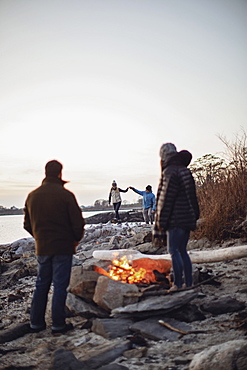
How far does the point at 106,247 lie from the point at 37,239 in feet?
21.2

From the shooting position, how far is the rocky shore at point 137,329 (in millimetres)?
3459

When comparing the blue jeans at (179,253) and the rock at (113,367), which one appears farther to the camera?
the blue jeans at (179,253)

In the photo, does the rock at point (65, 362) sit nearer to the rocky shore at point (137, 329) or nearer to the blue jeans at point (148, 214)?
the rocky shore at point (137, 329)

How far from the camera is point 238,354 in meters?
3.11

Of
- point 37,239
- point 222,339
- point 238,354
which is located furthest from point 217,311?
point 37,239

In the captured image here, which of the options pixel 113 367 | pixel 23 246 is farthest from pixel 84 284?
pixel 23 246

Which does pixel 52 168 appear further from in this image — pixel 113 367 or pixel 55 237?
pixel 113 367

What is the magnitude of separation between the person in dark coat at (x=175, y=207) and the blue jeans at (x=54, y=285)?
4.93 feet

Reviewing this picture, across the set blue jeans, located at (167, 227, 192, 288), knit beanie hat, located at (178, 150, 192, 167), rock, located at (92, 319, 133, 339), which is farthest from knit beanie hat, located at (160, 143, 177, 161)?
rock, located at (92, 319, 133, 339)

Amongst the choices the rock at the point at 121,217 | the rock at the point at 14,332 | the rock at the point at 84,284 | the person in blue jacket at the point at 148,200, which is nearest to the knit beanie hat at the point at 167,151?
the rock at the point at 84,284

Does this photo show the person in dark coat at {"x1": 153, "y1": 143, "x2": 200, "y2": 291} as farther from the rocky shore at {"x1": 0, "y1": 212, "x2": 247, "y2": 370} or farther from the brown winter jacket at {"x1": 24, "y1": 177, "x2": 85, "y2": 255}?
the brown winter jacket at {"x1": 24, "y1": 177, "x2": 85, "y2": 255}

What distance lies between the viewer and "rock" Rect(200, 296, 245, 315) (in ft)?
15.1

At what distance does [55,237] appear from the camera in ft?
14.8

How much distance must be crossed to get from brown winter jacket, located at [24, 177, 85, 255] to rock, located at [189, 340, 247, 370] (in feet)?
7.17
